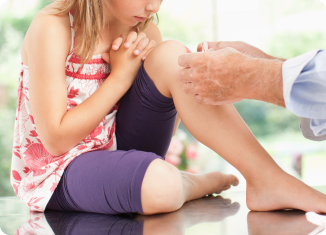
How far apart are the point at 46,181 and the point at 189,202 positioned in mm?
415

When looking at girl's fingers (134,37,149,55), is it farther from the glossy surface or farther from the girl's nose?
the glossy surface

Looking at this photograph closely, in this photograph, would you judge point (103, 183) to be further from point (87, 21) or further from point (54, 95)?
point (87, 21)

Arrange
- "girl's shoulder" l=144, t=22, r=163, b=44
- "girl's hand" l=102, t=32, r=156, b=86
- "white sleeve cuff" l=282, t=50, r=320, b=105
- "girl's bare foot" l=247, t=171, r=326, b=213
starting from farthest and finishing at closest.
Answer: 1. "girl's shoulder" l=144, t=22, r=163, b=44
2. "girl's hand" l=102, t=32, r=156, b=86
3. "girl's bare foot" l=247, t=171, r=326, b=213
4. "white sleeve cuff" l=282, t=50, r=320, b=105

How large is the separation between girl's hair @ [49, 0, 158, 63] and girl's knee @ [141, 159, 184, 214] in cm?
40

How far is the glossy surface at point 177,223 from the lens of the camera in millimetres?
730

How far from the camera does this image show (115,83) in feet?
3.23

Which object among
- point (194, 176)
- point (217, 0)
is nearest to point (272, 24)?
point (217, 0)

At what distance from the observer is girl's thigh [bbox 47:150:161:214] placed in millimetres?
810

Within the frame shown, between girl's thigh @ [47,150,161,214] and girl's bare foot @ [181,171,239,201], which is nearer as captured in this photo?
girl's thigh @ [47,150,161,214]

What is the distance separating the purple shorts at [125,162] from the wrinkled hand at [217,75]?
0.48 feet

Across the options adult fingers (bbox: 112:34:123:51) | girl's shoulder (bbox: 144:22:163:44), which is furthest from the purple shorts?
girl's shoulder (bbox: 144:22:163:44)

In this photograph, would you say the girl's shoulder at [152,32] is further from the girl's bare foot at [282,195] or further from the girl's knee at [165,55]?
the girl's bare foot at [282,195]

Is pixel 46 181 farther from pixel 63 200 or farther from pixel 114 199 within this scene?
pixel 114 199

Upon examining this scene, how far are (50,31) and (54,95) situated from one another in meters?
0.17
